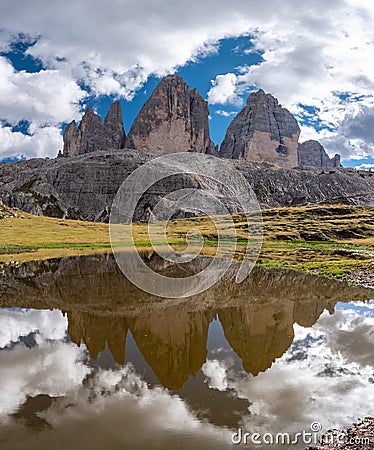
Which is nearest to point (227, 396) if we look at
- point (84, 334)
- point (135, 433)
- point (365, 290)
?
point (135, 433)

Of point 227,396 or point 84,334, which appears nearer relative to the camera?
point 227,396

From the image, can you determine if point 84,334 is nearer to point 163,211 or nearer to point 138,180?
point 163,211

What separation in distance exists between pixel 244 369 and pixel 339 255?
4655 cm

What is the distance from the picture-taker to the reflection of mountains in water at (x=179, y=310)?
629 inches

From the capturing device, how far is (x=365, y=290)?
105 feet

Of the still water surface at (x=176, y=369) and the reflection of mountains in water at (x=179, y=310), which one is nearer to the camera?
the still water surface at (x=176, y=369)

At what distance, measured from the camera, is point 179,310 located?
23.5 metres

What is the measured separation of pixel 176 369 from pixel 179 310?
9.44 meters

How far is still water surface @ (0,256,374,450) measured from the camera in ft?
33.5

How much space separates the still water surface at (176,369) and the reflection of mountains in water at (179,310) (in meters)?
0.11

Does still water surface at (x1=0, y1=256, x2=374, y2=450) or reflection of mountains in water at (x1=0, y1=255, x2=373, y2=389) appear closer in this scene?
still water surface at (x1=0, y1=256, x2=374, y2=450)

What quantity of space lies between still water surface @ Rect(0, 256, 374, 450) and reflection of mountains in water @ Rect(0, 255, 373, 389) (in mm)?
105

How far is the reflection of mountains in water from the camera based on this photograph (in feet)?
52.4

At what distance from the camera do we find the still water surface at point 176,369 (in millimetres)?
10219
